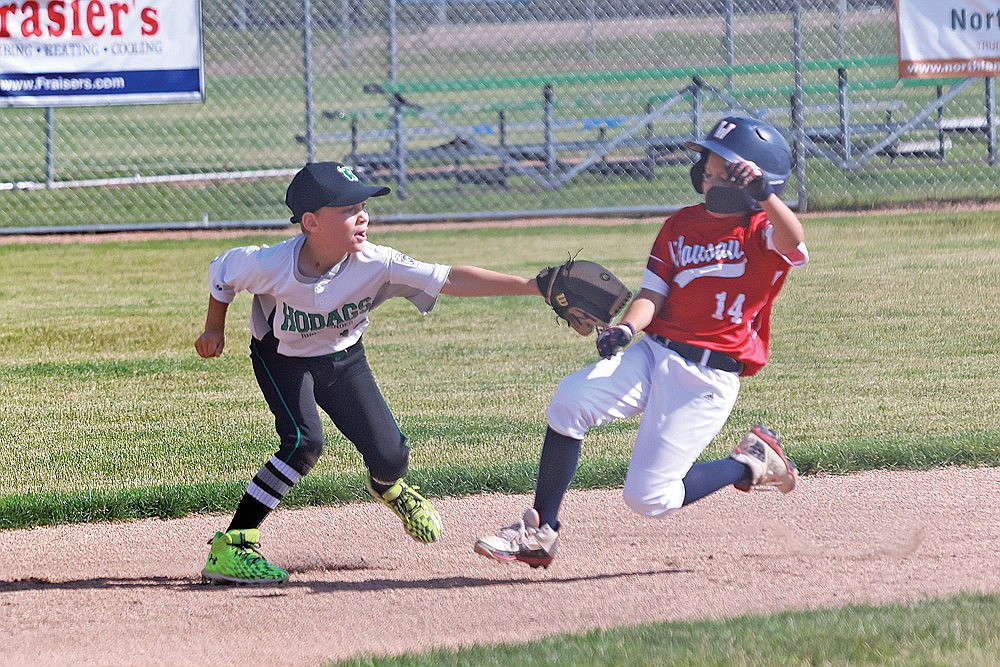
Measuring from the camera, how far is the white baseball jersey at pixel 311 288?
4.10 metres

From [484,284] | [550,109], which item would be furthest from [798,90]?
[484,284]

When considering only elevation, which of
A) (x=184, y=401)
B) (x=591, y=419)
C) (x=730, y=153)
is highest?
(x=730, y=153)

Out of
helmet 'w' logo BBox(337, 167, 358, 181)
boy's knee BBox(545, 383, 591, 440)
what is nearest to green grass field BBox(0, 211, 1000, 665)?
boy's knee BBox(545, 383, 591, 440)

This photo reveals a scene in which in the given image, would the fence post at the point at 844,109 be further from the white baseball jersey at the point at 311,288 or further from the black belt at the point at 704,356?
the white baseball jersey at the point at 311,288

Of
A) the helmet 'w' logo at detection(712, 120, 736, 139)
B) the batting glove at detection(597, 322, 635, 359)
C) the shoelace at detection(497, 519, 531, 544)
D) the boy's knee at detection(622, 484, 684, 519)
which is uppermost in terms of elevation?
the helmet 'w' logo at detection(712, 120, 736, 139)

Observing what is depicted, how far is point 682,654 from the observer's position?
10.5 ft

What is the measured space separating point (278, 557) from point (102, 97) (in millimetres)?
7986

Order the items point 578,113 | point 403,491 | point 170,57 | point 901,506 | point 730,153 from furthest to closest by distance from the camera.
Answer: point 578,113, point 170,57, point 901,506, point 403,491, point 730,153

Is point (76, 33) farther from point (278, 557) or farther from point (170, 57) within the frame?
point (278, 557)

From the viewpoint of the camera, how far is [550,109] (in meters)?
14.1

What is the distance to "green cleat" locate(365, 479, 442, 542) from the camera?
Answer: 14.3 ft

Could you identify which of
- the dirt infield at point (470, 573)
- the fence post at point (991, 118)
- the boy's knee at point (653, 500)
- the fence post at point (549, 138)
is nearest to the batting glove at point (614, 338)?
the boy's knee at point (653, 500)

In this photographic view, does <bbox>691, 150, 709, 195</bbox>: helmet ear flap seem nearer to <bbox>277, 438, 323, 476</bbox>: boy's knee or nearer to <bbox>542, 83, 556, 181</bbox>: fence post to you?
<bbox>277, 438, 323, 476</bbox>: boy's knee

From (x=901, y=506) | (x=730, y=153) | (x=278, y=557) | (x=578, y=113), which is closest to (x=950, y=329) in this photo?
(x=901, y=506)
